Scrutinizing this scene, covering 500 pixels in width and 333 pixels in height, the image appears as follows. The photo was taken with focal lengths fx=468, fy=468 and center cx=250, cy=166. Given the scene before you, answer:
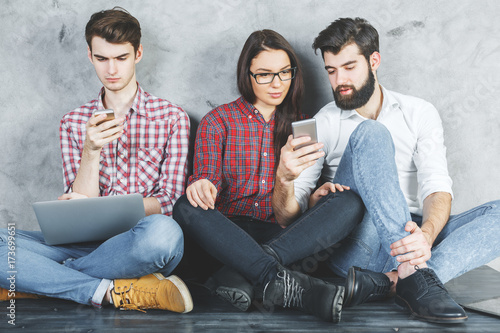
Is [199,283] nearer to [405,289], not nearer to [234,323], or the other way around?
[234,323]

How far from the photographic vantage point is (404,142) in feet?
7.20

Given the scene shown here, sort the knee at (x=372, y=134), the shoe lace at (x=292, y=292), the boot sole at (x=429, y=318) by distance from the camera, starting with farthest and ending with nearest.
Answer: the knee at (x=372, y=134) < the shoe lace at (x=292, y=292) < the boot sole at (x=429, y=318)

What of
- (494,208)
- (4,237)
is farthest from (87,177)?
(494,208)

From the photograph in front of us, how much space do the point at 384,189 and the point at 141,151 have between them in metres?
1.18

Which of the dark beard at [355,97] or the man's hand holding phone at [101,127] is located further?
the dark beard at [355,97]

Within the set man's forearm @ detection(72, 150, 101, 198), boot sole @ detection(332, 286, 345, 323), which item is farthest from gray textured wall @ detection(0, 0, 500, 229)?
boot sole @ detection(332, 286, 345, 323)

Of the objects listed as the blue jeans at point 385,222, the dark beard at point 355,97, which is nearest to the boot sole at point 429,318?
the blue jeans at point 385,222

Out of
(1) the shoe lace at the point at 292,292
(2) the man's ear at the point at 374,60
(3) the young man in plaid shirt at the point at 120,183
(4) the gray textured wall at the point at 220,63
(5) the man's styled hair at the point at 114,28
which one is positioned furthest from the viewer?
(4) the gray textured wall at the point at 220,63

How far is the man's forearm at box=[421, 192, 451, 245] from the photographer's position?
1.85 m

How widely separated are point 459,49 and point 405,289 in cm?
149

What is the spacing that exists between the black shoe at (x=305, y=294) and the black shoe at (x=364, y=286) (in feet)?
0.41

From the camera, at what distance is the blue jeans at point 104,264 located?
1680mm

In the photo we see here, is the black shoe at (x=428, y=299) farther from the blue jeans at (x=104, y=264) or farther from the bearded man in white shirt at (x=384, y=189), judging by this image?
the blue jeans at (x=104, y=264)

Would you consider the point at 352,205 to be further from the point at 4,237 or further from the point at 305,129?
the point at 4,237
